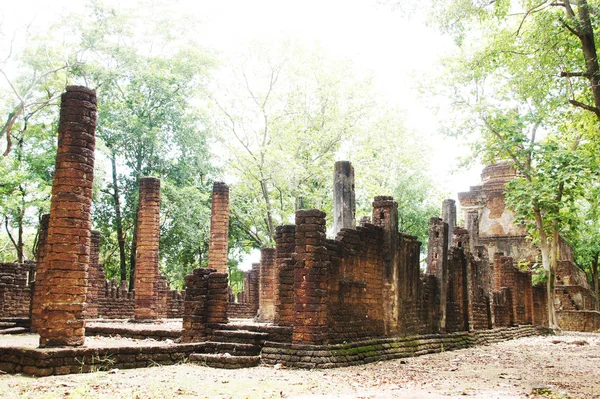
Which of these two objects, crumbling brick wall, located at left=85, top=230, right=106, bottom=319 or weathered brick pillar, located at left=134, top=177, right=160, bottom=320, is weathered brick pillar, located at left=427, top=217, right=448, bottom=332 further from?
crumbling brick wall, located at left=85, top=230, right=106, bottom=319

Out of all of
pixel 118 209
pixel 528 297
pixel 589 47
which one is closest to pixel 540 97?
pixel 589 47

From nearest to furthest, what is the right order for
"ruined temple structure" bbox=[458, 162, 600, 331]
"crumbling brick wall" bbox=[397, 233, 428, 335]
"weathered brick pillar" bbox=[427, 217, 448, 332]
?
"crumbling brick wall" bbox=[397, 233, 428, 335] → "weathered brick pillar" bbox=[427, 217, 448, 332] → "ruined temple structure" bbox=[458, 162, 600, 331]

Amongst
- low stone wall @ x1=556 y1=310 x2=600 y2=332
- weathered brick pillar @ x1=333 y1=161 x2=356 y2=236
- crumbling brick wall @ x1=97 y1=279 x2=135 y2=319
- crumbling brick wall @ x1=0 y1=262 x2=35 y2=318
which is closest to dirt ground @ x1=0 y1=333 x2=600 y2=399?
weathered brick pillar @ x1=333 y1=161 x2=356 y2=236

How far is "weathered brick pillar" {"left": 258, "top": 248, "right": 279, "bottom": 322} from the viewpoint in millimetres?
19375

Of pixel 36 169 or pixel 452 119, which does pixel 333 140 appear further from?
pixel 36 169

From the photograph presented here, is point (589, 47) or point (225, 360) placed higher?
point (589, 47)

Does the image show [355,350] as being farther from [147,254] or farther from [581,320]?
[581,320]

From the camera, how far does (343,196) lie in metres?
13.9

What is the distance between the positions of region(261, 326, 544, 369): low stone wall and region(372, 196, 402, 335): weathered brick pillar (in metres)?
0.52

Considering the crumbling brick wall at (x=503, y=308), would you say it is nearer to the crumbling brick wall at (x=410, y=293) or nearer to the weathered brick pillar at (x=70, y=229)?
the crumbling brick wall at (x=410, y=293)

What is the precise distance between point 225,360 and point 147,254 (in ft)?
25.1

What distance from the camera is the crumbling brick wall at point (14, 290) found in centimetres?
1880

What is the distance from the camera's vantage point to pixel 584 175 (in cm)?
1816

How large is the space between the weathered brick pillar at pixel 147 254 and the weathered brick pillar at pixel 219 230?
1.67 metres
